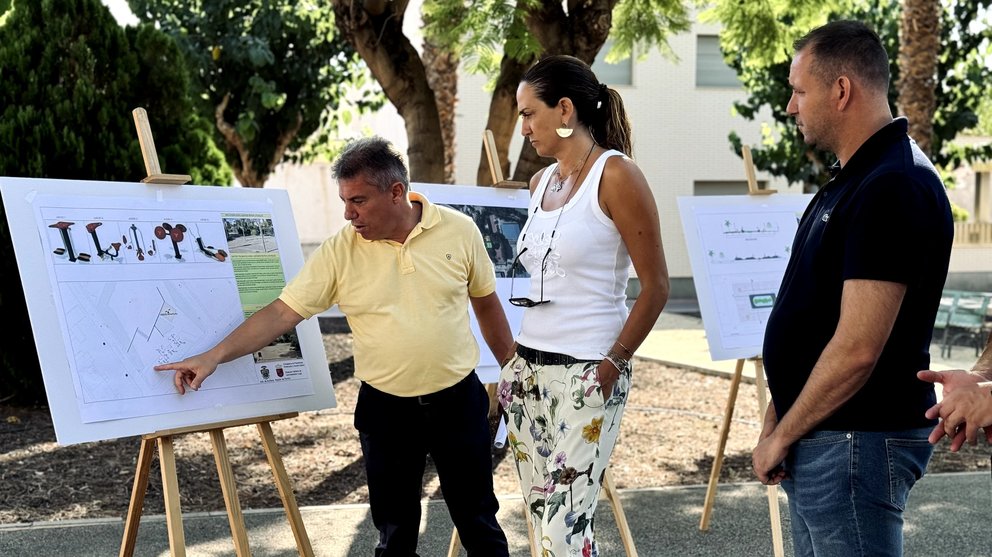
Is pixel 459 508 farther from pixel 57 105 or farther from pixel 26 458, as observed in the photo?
pixel 57 105

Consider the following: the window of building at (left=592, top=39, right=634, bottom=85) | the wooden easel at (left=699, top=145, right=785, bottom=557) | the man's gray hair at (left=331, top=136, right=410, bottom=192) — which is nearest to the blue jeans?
the man's gray hair at (left=331, top=136, right=410, bottom=192)

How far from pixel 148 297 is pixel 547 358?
1427 mm

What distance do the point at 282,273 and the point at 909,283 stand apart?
2.30 metres

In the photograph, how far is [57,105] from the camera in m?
6.59

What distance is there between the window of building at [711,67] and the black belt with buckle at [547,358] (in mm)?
19015

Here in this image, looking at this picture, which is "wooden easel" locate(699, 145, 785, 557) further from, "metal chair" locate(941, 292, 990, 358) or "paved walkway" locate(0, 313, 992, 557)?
"metal chair" locate(941, 292, 990, 358)

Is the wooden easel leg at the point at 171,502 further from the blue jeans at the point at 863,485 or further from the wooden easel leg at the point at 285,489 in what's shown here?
the blue jeans at the point at 863,485

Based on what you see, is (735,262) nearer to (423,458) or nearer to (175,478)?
(423,458)

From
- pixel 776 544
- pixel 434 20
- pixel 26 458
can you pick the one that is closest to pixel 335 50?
pixel 434 20

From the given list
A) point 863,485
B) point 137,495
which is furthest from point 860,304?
point 137,495

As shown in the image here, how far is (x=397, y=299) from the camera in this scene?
309 centimetres

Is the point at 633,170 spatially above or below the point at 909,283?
above

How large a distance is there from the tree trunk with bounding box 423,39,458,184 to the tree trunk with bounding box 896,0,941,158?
4868 millimetres

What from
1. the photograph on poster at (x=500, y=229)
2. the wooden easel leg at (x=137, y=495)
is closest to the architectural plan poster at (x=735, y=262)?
the photograph on poster at (x=500, y=229)
